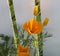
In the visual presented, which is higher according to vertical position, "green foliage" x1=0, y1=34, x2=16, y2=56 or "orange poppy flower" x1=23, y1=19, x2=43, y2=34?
"orange poppy flower" x1=23, y1=19, x2=43, y2=34

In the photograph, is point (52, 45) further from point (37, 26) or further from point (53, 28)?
point (37, 26)

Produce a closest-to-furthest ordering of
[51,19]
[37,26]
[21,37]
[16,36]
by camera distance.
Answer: [37,26]
[16,36]
[21,37]
[51,19]

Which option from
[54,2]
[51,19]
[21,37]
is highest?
[54,2]

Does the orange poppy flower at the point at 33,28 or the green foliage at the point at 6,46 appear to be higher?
the orange poppy flower at the point at 33,28

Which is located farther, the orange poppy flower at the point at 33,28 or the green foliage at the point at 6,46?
the green foliage at the point at 6,46

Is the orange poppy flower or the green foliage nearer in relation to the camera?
the orange poppy flower

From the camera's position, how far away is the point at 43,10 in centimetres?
123

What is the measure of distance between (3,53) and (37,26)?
1.32ft

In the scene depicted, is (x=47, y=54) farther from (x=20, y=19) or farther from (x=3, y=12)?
(x=3, y=12)

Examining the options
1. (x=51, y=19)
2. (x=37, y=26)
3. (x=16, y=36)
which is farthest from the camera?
(x=51, y=19)

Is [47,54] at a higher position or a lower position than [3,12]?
lower

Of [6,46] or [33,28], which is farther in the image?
[6,46]

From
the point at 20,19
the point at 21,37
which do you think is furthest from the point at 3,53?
the point at 20,19

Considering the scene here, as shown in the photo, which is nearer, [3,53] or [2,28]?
[3,53]
